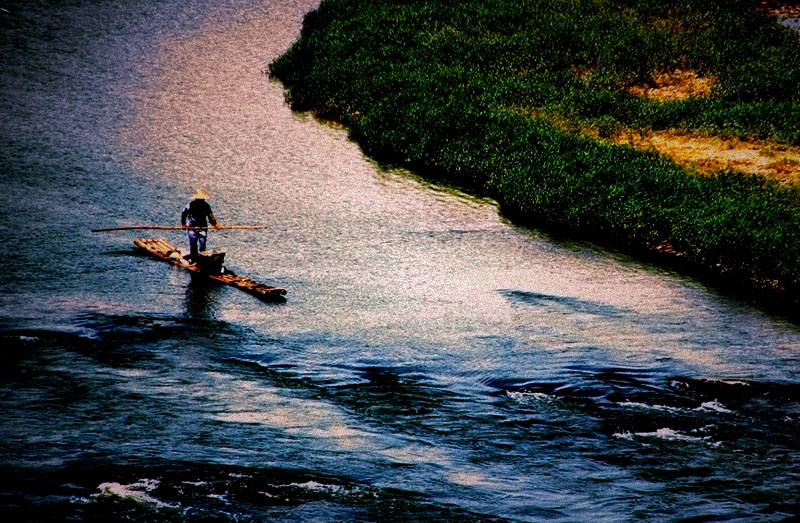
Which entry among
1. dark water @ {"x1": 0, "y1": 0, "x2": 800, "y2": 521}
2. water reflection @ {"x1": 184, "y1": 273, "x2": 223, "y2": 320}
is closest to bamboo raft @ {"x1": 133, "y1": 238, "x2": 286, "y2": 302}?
water reflection @ {"x1": 184, "y1": 273, "x2": 223, "y2": 320}

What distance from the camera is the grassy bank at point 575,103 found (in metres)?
29.8

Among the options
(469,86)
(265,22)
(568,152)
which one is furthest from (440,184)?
(265,22)

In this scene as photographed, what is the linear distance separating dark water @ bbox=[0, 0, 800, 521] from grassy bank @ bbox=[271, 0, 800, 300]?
72.5 inches

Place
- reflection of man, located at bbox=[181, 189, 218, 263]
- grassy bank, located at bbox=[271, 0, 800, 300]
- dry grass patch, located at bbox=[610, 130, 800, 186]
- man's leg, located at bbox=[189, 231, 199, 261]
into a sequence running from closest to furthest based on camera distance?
reflection of man, located at bbox=[181, 189, 218, 263], man's leg, located at bbox=[189, 231, 199, 261], grassy bank, located at bbox=[271, 0, 800, 300], dry grass patch, located at bbox=[610, 130, 800, 186]

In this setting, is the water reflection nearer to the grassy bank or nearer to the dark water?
the dark water

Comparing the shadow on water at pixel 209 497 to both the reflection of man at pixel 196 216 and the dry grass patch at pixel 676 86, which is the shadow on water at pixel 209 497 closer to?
the reflection of man at pixel 196 216

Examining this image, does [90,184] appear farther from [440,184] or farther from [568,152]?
[568,152]

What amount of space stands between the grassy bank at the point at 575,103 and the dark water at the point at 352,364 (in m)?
1.84

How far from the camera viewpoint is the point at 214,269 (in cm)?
2489

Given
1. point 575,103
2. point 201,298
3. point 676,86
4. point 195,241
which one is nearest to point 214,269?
point 195,241

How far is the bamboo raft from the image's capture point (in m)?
24.0

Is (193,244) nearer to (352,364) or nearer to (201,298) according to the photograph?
(201,298)

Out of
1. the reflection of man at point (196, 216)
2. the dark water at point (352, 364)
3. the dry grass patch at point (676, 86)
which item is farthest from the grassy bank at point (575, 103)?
the reflection of man at point (196, 216)

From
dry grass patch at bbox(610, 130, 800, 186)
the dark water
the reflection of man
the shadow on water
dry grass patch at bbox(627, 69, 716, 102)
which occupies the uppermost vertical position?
dry grass patch at bbox(627, 69, 716, 102)
